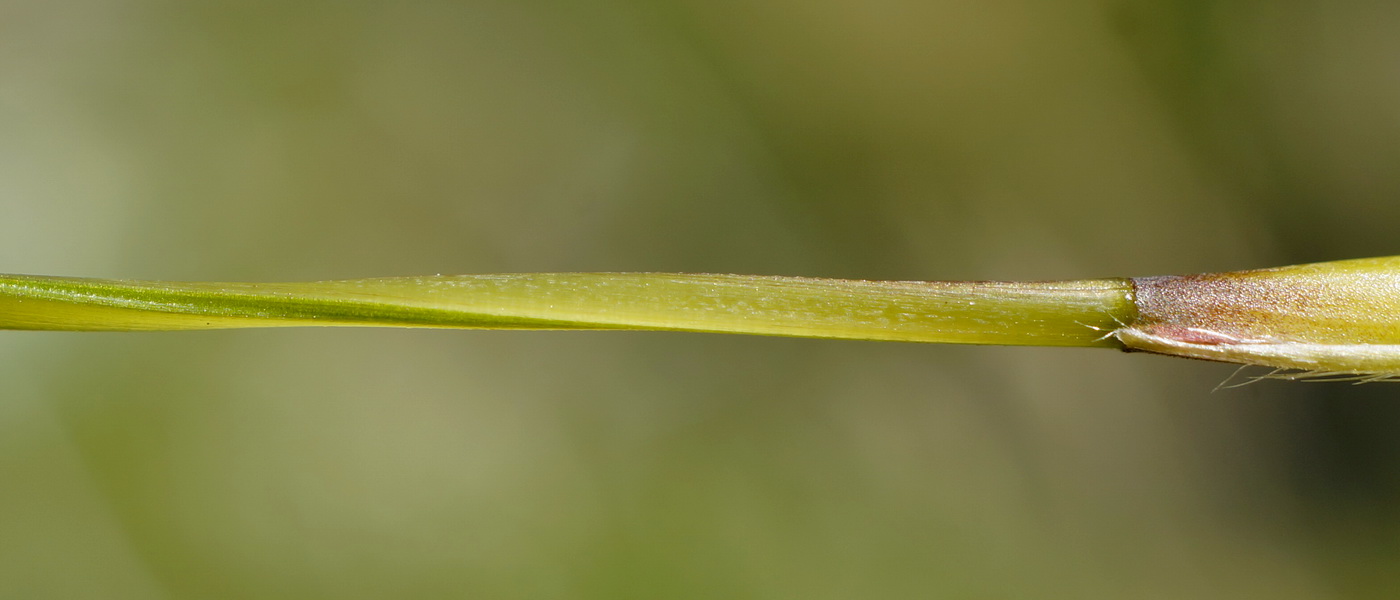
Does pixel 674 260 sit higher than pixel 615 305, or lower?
higher

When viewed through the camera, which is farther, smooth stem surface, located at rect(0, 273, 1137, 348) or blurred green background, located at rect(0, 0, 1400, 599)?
blurred green background, located at rect(0, 0, 1400, 599)

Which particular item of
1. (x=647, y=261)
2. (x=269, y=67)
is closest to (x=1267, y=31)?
(x=647, y=261)

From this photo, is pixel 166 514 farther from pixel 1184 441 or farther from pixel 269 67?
pixel 1184 441

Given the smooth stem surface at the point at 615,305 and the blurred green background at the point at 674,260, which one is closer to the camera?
the smooth stem surface at the point at 615,305

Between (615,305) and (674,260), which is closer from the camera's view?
(615,305)
